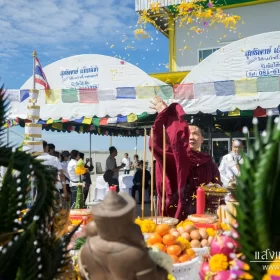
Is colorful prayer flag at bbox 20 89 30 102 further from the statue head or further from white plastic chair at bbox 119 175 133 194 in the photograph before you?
the statue head

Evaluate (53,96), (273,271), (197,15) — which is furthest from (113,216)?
(197,15)

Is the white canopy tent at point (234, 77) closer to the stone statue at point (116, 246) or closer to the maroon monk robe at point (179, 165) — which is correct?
the maroon monk robe at point (179, 165)

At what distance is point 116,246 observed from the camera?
915 millimetres

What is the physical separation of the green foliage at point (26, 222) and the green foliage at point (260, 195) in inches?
16.6

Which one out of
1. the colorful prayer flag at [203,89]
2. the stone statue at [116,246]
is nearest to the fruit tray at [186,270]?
the stone statue at [116,246]

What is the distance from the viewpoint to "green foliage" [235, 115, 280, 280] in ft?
1.83

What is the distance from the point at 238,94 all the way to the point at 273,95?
1.43 feet

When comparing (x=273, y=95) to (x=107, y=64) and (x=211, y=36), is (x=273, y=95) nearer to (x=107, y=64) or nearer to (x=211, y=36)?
(x=107, y=64)

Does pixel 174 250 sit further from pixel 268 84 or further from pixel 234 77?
pixel 234 77

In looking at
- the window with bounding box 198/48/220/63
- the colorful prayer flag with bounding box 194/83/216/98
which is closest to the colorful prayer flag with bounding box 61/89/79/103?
the colorful prayer flag with bounding box 194/83/216/98

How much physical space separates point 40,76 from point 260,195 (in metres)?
5.32

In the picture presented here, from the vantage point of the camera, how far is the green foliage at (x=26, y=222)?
2.42 feet

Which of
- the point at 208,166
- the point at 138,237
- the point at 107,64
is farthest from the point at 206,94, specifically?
the point at 138,237

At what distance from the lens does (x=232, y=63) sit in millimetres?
4984
